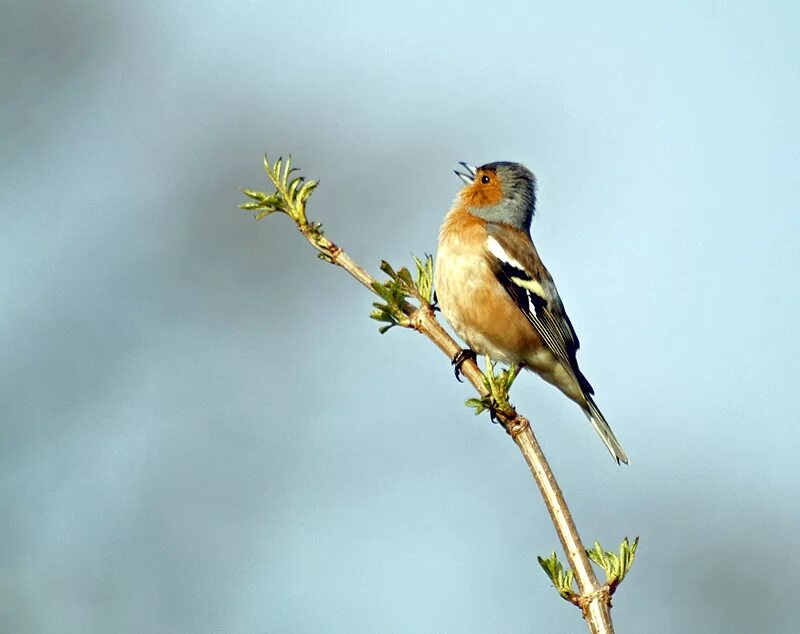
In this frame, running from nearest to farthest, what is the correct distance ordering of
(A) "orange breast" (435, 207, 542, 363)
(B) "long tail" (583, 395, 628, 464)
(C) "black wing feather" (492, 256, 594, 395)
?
Answer: (B) "long tail" (583, 395, 628, 464) < (A) "orange breast" (435, 207, 542, 363) < (C) "black wing feather" (492, 256, 594, 395)

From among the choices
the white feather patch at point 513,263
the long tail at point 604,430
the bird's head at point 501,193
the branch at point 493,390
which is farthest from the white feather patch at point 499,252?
the branch at point 493,390

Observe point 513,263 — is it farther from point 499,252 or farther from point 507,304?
point 507,304

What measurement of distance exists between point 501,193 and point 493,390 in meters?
4.31

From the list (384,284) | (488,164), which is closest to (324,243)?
(384,284)

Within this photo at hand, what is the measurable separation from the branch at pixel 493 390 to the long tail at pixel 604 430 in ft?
8.49

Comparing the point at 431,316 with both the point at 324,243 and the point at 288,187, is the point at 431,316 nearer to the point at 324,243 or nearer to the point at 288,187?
the point at 324,243

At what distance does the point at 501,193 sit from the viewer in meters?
6.30

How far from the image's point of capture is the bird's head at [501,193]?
20.0 ft

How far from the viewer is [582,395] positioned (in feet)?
17.7

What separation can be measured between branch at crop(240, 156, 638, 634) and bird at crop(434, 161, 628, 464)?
2.49 m

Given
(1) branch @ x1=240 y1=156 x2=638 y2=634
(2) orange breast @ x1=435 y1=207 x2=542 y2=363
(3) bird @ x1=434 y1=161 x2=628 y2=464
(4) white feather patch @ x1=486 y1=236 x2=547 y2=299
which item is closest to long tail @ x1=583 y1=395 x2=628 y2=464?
(3) bird @ x1=434 y1=161 x2=628 y2=464

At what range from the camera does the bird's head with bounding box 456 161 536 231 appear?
6.11m

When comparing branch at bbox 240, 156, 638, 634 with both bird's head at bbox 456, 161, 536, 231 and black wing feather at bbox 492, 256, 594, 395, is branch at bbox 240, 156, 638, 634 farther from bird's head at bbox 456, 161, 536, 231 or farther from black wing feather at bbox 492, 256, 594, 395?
bird's head at bbox 456, 161, 536, 231

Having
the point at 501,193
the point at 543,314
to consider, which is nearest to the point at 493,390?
the point at 543,314
